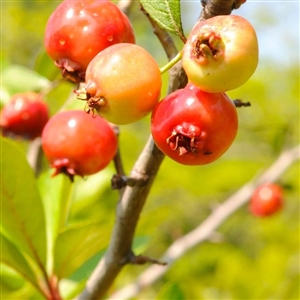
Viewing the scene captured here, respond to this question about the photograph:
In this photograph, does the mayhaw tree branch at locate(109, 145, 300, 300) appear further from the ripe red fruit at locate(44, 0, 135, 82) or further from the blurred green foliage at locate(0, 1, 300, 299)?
the ripe red fruit at locate(44, 0, 135, 82)

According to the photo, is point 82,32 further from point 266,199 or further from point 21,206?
point 266,199

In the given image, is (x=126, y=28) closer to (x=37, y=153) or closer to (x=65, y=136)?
(x=65, y=136)

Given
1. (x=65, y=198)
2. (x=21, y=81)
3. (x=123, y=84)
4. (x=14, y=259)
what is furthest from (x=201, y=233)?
(x=123, y=84)

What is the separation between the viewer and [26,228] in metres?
1.49

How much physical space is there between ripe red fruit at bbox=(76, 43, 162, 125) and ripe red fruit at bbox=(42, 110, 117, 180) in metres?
0.36

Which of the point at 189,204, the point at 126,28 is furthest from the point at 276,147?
the point at 189,204

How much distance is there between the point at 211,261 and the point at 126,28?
314 cm

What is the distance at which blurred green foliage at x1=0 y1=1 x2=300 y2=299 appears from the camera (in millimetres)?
1899

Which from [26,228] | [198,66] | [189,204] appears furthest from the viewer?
[189,204]

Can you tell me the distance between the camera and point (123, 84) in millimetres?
917

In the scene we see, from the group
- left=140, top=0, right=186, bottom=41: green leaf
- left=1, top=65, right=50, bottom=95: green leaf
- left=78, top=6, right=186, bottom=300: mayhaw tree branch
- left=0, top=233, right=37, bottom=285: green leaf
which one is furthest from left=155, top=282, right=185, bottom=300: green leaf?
left=1, top=65, right=50, bottom=95: green leaf

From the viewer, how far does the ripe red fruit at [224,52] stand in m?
0.83

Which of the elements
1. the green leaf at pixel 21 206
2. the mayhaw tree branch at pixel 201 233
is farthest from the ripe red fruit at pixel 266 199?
the green leaf at pixel 21 206

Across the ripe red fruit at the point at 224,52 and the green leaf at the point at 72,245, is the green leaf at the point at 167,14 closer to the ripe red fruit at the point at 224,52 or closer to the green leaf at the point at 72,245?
the ripe red fruit at the point at 224,52
